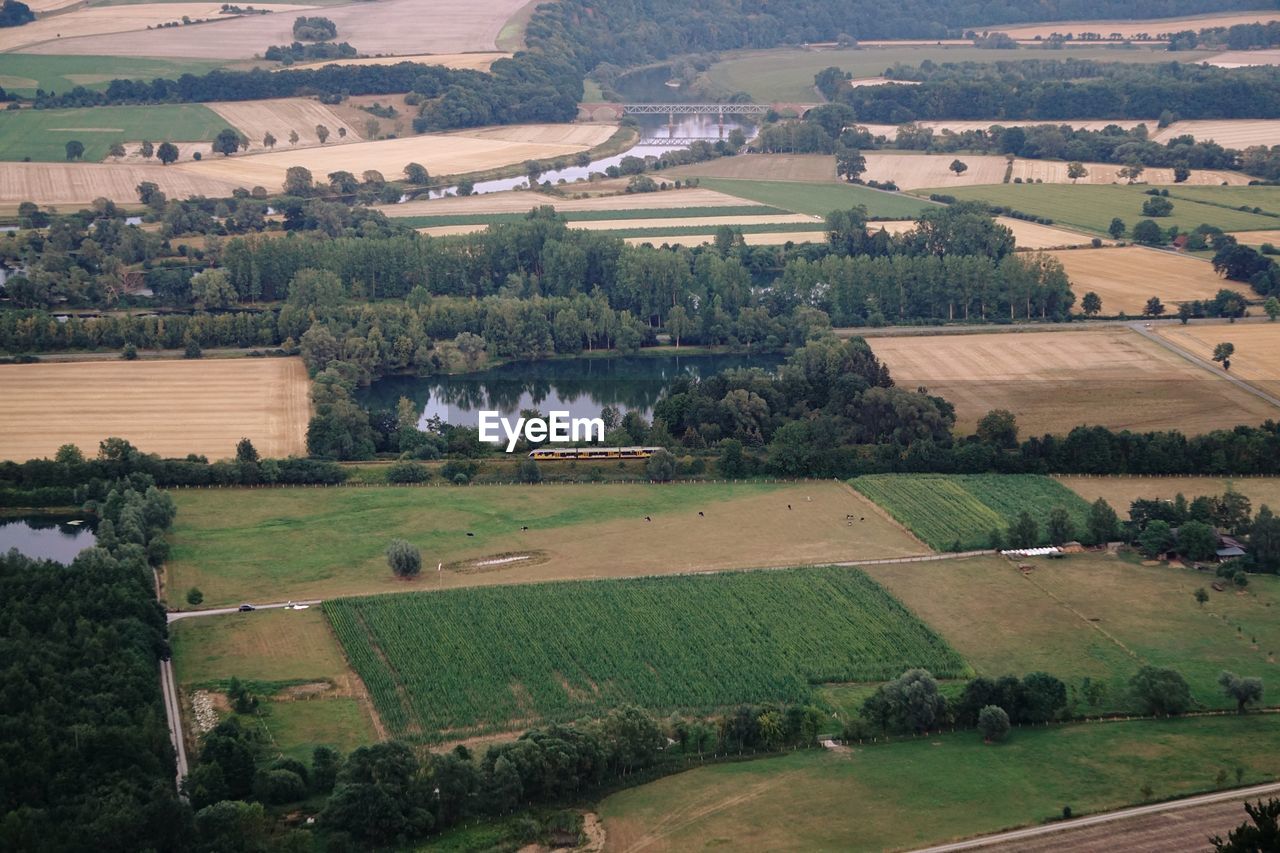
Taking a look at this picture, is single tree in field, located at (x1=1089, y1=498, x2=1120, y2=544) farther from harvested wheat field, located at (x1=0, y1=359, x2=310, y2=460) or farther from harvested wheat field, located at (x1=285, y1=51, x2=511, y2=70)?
harvested wheat field, located at (x1=285, y1=51, x2=511, y2=70)

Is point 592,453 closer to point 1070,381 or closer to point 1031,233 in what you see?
point 1070,381

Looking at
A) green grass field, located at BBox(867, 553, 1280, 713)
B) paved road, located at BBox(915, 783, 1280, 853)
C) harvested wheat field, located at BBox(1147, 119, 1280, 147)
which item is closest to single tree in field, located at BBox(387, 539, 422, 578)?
green grass field, located at BBox(867, 553, 1280, 713)

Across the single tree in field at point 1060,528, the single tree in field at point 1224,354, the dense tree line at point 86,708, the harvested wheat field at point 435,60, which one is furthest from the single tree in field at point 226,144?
the single tree in field at point 1060,528

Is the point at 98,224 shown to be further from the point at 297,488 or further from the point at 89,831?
the point at 89,831

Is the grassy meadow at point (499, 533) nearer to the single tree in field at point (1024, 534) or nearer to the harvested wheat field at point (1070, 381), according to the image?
the single tree in field at point (1024, 534)

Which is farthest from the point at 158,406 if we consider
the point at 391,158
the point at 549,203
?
the point at 391,158

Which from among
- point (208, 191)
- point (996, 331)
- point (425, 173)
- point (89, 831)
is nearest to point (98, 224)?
point (208, 191)
